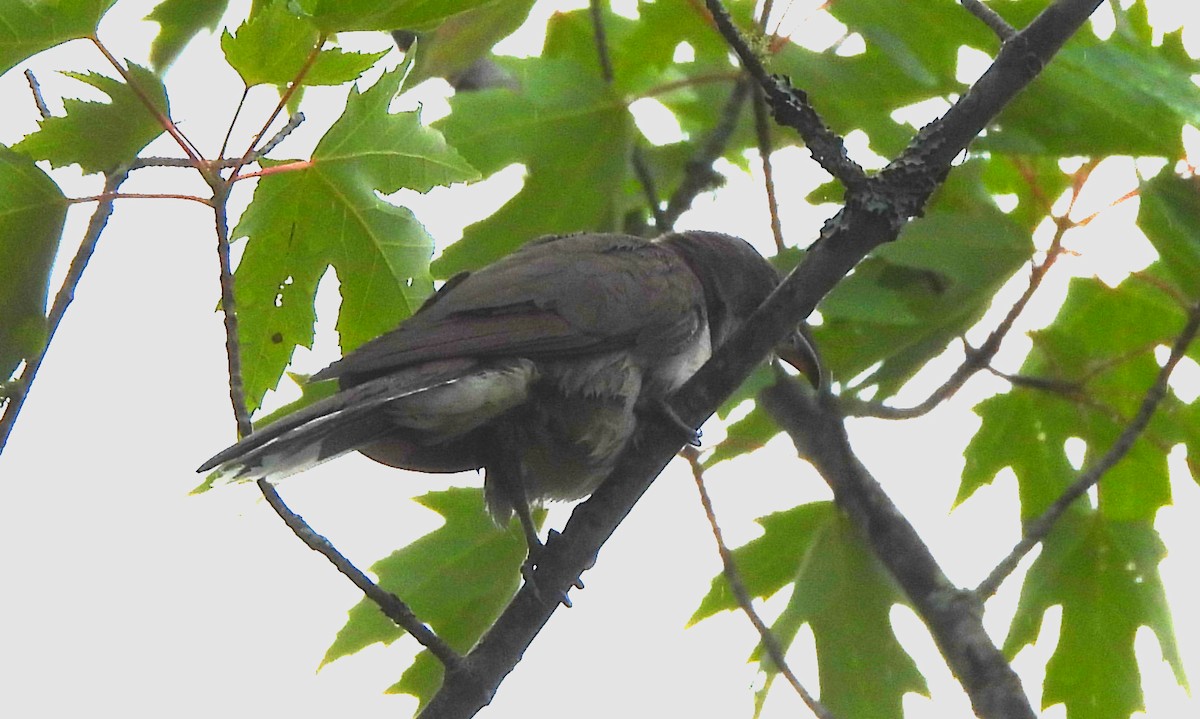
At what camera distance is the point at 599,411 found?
3820 mm

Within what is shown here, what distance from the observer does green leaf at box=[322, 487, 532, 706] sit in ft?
14.1

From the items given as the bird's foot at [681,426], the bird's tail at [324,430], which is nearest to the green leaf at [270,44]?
the bird's tail at [324,430]

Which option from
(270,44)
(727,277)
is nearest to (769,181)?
(727,277)

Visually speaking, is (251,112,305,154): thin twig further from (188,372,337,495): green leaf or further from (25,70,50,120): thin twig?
(188,372,337,495): green leaf

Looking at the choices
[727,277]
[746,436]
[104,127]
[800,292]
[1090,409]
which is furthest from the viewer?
[746,436]

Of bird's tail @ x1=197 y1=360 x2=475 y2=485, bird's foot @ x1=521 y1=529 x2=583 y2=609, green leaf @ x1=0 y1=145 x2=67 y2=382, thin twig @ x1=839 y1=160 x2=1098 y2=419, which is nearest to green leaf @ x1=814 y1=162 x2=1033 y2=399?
thin twig @ x1=839 y1=160 x2=1098 y2=419

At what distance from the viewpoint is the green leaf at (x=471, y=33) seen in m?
3.79

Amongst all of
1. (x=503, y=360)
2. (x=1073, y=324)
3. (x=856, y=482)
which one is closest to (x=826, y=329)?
(x=856, y=482)

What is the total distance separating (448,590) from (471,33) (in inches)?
67.3

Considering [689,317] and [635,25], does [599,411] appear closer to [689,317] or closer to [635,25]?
[689,317]

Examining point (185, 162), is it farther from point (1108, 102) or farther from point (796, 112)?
point (1108, 102)

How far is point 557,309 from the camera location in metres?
3.94

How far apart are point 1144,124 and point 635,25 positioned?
1778 millimetres

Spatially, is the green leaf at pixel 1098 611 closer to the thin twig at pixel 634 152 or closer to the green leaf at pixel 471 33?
the thin twig at pixel 634 152
